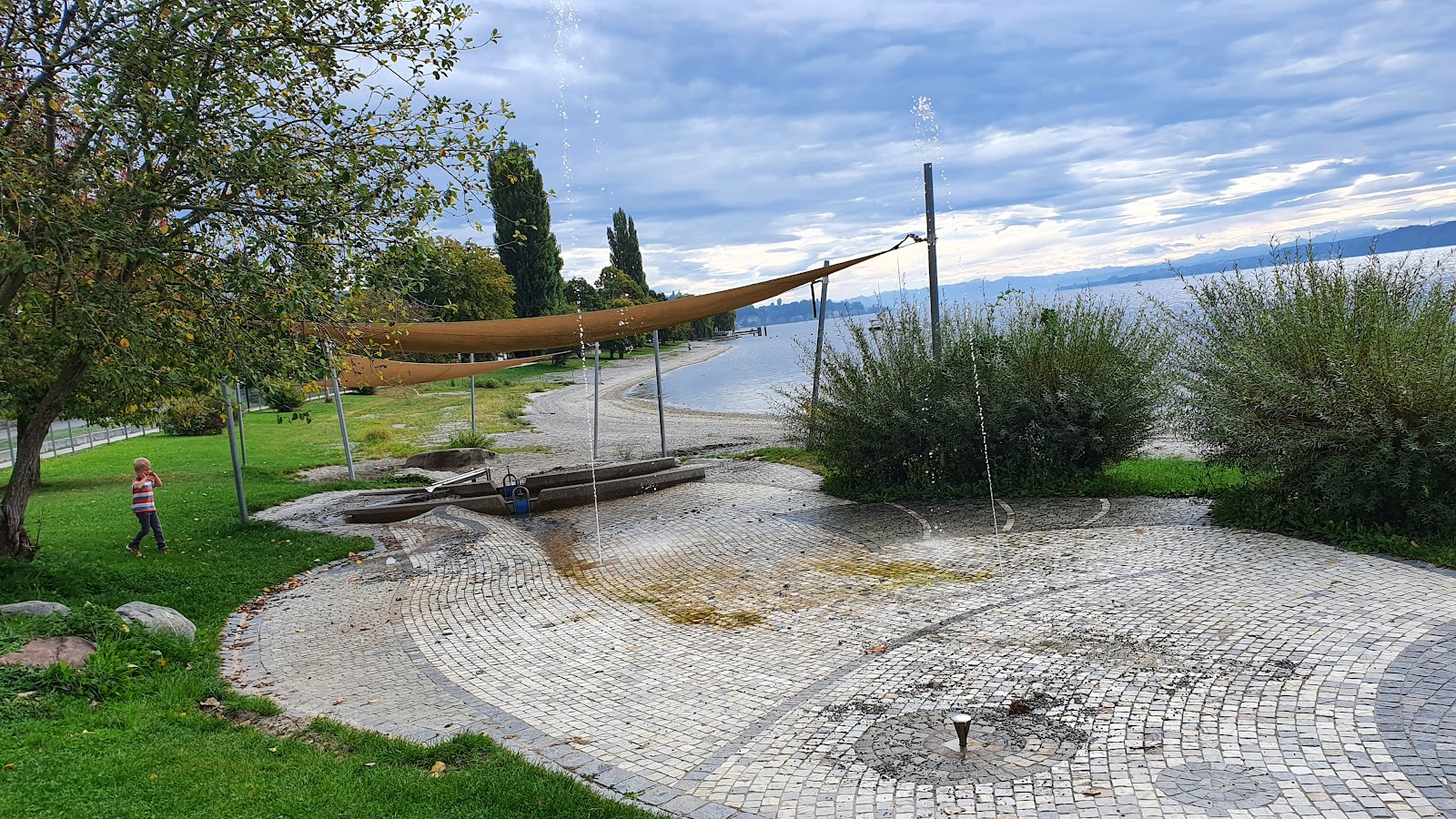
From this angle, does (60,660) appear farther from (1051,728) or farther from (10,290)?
(1051,728)

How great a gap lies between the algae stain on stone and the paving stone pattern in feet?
0.15

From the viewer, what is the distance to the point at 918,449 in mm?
12383

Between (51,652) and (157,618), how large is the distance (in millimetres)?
1173

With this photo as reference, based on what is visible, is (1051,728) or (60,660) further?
(60,660)

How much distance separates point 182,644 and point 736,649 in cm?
435

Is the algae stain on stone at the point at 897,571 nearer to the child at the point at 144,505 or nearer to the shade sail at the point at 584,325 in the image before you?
the shade sail at the point at 584,325

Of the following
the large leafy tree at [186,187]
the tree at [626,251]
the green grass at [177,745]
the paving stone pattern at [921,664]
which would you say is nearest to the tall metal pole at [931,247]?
the paving stone pattern at [921,664]

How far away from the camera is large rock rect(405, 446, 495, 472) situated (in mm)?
20109

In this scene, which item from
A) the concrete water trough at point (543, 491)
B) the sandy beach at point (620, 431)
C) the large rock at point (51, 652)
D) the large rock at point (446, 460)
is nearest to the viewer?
the large rock at point (51, 652)

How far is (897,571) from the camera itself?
28.6ft

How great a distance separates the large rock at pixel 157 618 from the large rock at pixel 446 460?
492 inches

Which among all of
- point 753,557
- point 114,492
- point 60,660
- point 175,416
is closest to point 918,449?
point 753,557

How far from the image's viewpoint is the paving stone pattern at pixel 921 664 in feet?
14.6

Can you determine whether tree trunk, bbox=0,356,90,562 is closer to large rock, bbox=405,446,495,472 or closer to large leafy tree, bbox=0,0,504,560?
large leafy tree, bbox=0,0,504,560
